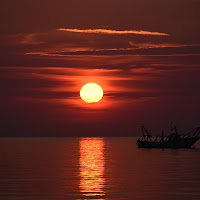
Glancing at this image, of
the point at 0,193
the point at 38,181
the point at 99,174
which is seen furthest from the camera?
the point at 99,174

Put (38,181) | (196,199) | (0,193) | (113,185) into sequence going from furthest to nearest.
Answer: (38,181) → (113,185) → (0,193) → (196,199)

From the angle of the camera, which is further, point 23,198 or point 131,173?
point 131,173

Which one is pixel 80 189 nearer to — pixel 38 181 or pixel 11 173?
pixel 38 181

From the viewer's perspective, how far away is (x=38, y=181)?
72.5 meters

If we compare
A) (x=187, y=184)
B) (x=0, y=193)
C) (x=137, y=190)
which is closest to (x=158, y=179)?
(x=187, y=184)

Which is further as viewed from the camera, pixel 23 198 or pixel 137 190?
pixel 137 190

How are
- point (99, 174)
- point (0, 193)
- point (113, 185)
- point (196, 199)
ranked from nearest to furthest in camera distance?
1. point (196, 199)
2. point (0, 193)
3. point (113, 185)
4. point (99, 174)

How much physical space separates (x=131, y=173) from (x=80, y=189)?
2412 centimetres

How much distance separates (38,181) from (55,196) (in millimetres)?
15764

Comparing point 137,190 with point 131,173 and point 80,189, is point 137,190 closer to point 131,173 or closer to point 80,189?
point 80,189

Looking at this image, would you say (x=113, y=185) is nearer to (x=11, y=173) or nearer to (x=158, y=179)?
(x=158, y=179)

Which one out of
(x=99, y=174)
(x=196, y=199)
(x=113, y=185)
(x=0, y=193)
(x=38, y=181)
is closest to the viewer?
(x=196, y=199)

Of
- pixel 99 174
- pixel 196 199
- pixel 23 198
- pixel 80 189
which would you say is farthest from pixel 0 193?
pixel 99 174

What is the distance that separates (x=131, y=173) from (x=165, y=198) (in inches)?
1180
